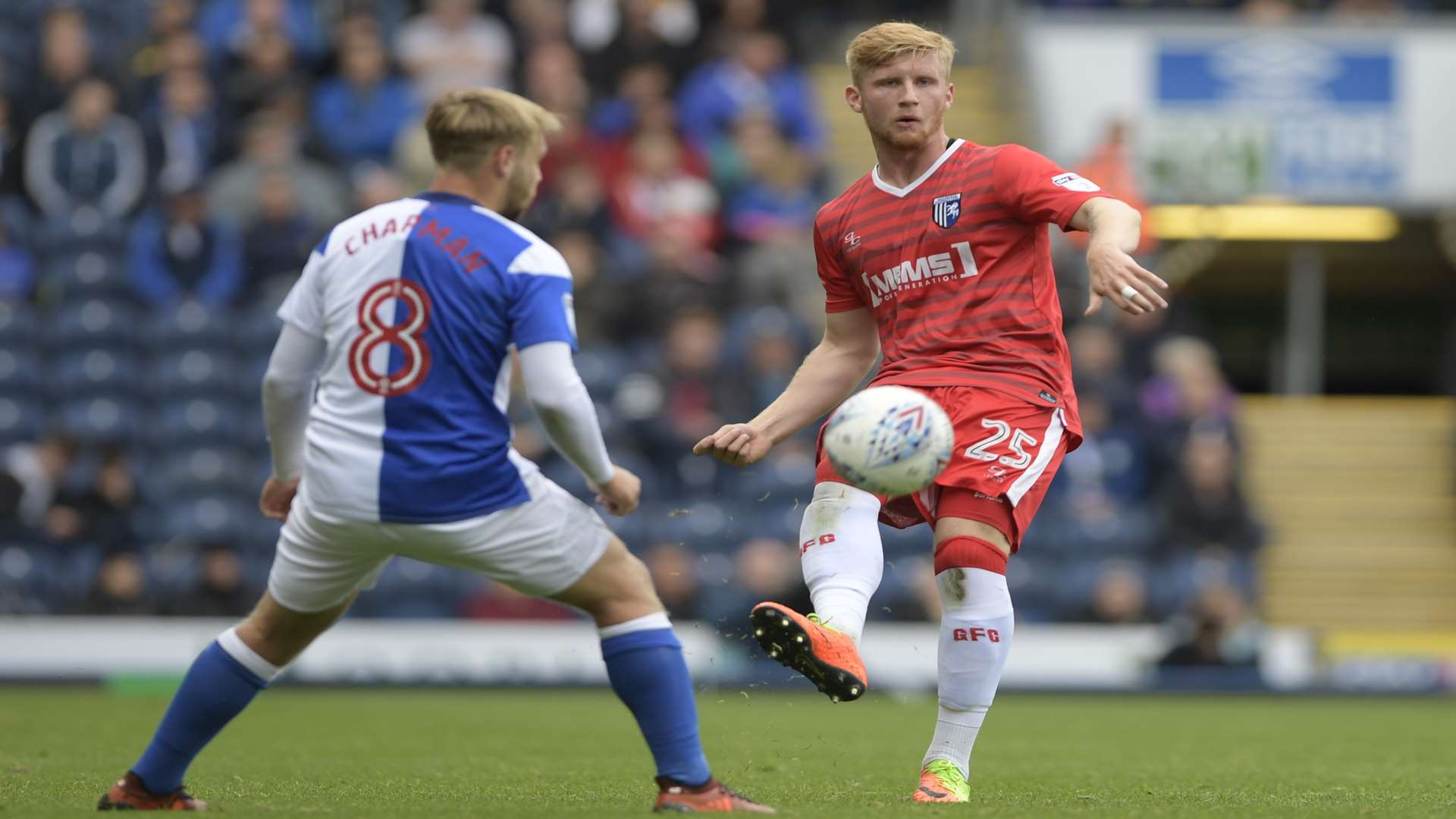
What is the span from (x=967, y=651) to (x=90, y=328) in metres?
10.0

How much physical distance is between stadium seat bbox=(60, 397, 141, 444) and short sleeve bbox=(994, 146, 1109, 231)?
9.43 m

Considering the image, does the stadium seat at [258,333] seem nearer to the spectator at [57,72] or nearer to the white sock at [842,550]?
the spectator at [57,72]

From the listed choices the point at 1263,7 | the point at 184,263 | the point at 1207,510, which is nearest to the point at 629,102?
the point at 184,263

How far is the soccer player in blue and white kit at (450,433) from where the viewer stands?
4.53m

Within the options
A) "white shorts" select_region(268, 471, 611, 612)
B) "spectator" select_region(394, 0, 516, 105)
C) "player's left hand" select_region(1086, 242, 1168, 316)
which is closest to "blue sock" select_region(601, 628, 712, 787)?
"white shorts" select_region(268, 471, 611, 612)

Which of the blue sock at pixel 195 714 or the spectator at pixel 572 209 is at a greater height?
the spectator at pixel 572 209

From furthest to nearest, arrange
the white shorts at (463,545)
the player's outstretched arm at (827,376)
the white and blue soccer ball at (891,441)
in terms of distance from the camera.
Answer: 1. the player's outstretched arm at (827,376)
2. the white and blue soccer ball at (891,441)
3. the white shorts at (463,545)

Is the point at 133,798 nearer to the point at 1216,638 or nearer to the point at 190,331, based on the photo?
the point at 190,331

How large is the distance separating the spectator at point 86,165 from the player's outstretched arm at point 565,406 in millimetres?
10959

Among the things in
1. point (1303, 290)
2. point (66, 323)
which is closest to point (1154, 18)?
point (1303, 290)

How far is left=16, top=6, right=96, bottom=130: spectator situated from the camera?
14.9m

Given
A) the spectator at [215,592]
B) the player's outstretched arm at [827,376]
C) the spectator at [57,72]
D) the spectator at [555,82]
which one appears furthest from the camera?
the spectator at [555,82]

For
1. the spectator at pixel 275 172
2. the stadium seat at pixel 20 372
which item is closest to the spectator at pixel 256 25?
the spectator at pixel 275 172

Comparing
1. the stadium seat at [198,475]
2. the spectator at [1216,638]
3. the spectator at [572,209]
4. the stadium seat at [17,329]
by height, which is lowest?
the spectator at [1216,638]
